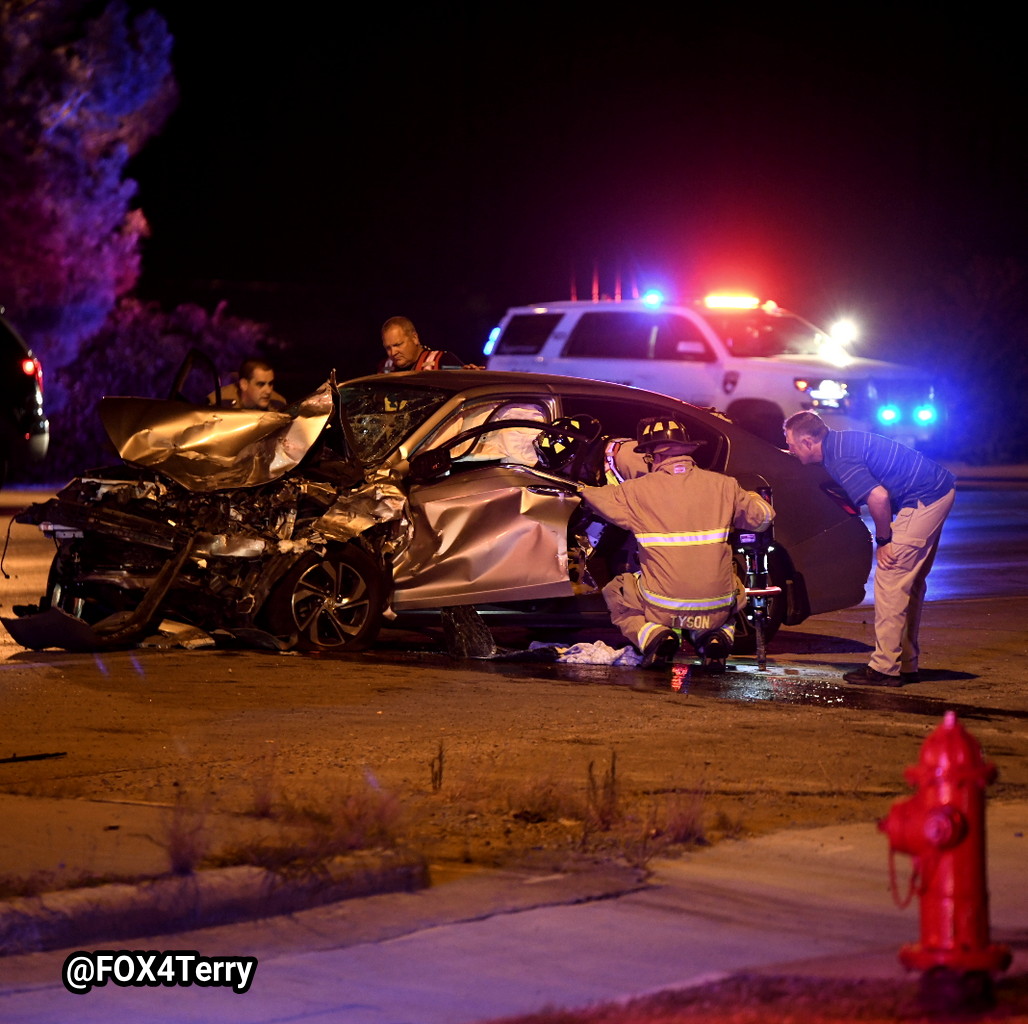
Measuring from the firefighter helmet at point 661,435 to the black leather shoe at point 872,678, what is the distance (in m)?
1.39

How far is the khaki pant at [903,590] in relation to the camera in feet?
30.4

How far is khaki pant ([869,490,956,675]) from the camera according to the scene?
927 cm

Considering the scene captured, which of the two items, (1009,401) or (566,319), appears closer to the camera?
(566,319)

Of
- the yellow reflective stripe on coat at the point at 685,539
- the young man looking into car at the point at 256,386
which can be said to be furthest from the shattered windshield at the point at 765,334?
the yellow reflective stripe on coat at the point at 685,539

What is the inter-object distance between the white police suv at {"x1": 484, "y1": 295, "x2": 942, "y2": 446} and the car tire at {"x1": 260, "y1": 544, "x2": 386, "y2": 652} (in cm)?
1053

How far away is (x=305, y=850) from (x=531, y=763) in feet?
5.77

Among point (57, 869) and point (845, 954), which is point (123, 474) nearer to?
point (57, 869)

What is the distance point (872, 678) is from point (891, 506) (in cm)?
85

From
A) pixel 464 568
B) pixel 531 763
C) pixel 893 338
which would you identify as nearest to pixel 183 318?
pixel 893 338

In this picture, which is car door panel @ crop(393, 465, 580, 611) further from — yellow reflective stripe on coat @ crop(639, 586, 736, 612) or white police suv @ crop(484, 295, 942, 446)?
white police suv @ crop(484, 295, 942, 446)

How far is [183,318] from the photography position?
25469 millimetres

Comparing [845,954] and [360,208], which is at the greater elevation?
[360,208]

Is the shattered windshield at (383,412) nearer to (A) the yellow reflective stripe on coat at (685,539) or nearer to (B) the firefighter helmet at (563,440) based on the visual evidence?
(B) the firefighter helmet at (563,440)

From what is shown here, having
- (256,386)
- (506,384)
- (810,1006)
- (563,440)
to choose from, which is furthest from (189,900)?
(256,386)
